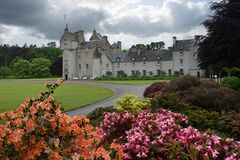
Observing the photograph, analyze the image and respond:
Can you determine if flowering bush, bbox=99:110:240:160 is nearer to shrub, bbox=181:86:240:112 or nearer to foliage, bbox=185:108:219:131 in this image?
foliage, bbox=185:108:219:131

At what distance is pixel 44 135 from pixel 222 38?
113ft

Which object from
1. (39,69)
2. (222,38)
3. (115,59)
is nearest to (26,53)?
(39,69)

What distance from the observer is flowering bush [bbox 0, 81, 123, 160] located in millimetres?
4281

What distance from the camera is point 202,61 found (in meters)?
39.5

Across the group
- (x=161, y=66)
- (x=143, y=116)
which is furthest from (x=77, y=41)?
(x=143, y=116)

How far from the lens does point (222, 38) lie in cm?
3641

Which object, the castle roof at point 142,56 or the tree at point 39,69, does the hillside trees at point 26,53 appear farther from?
the castle roof at point 142,56

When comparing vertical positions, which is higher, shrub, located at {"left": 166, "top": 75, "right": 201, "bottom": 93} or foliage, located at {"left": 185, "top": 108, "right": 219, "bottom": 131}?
shrub, located at {"left": 166, "top": 75, "right": 201, "bottom": 93}

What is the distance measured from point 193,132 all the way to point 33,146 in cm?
396

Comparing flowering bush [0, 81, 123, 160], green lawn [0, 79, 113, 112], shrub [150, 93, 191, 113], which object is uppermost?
flowering bush [0, 81, 123, 160]

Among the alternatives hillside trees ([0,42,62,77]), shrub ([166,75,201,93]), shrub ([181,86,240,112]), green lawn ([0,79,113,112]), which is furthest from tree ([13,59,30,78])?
shrub ([181,86,240,112])

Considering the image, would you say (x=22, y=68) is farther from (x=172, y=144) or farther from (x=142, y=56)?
(x=172, y=144)

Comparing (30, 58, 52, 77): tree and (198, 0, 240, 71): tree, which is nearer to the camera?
(198, 0, 240, 71): tree

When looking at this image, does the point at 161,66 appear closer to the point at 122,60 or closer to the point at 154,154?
the point at 122,60
